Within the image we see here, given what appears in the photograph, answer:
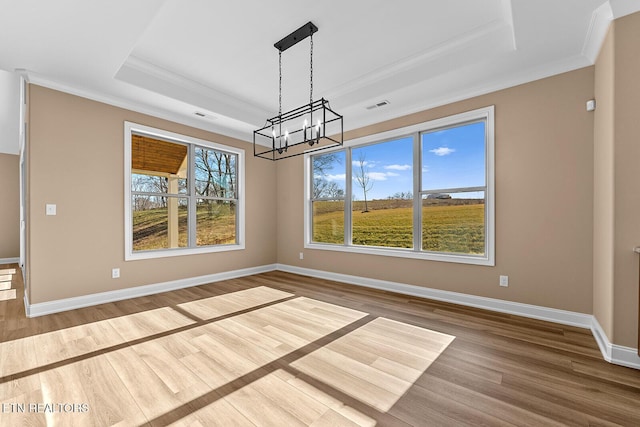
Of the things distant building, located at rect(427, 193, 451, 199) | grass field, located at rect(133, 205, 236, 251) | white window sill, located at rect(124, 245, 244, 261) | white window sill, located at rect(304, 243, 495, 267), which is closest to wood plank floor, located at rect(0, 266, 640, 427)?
white window sill, located at rect(304, 243, 495, 267)

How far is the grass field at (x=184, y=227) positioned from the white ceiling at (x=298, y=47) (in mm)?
1602

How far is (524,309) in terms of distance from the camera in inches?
120

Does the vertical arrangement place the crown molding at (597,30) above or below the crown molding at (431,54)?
below

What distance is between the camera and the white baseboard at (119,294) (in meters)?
3.14

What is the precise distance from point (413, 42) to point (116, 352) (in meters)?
4.08

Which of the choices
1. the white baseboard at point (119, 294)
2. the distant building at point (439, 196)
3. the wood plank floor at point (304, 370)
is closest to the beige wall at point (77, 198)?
the white baseboard at point (119, 294)

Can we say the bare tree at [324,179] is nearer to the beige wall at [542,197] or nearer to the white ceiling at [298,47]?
the white ceiling at [298,47]

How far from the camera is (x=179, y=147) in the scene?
4.58m

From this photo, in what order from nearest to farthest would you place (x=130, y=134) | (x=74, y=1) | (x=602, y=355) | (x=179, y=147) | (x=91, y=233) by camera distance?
(x=74, y=1), (x=602, y=355), (x=91, y=233), (x=130, y=134), (x=179, y=147)

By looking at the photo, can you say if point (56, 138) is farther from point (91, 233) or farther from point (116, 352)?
point (116, 352)

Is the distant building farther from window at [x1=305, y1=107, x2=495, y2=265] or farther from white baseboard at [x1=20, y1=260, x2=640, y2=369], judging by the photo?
white baseboard at [x1=20, y1=260, x2=640, y2=369]

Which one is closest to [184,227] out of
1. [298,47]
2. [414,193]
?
[298,47]

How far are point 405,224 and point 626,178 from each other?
2.37 metres

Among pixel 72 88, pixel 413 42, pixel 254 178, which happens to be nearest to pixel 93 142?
pixel 72 88
